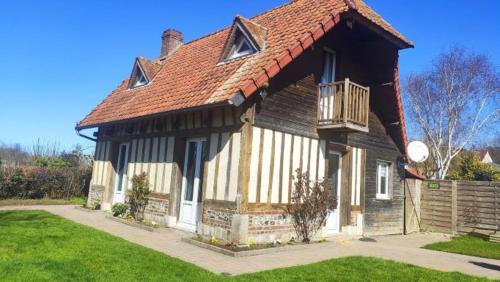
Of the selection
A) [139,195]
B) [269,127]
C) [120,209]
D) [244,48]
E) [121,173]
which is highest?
[244,48]

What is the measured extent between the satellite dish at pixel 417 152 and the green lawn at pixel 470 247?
302 centimetres

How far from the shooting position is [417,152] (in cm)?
1412

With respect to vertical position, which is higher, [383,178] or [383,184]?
[383,178]

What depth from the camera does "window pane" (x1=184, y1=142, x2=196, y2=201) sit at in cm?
1067

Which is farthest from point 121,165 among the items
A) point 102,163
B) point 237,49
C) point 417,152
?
point 417,152

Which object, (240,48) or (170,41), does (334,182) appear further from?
(170,41)

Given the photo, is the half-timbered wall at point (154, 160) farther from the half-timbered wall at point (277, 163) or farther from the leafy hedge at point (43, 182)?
the leafy hedge at point (43, 182)

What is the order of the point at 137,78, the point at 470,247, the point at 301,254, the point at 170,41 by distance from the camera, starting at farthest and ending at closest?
the point at 170,41, the point at 137,78, the point at 470,247, the point at 301,254

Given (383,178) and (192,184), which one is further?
(383,178)

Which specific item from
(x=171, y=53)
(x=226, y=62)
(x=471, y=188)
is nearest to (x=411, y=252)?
(x=471, y=188)

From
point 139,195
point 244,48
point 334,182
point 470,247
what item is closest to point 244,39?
point 244,48

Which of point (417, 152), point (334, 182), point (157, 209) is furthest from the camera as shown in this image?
point (417, 152)

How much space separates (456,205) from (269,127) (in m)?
7.82

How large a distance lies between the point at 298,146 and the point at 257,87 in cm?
225
